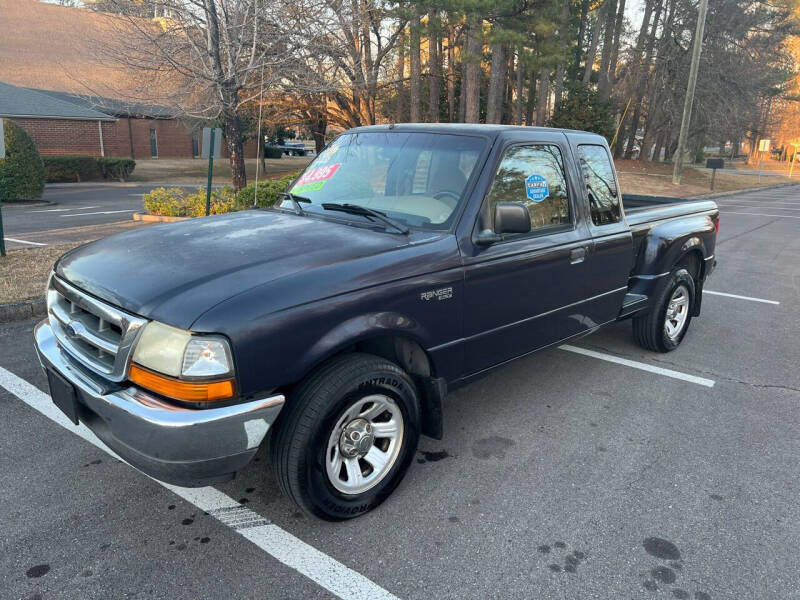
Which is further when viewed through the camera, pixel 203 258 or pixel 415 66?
pixel 415 66

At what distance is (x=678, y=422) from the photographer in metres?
4.17

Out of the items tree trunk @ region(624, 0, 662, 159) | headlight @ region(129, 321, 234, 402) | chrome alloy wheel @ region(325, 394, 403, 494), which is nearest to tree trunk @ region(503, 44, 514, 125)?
tree trunk @ region(624, 0, 662, 159)

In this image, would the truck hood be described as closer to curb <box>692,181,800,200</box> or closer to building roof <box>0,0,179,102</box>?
curb <box>692,181,800,200</box>

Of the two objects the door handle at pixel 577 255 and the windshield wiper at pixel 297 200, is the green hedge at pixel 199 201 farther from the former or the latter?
the door handle at pixel 577 255

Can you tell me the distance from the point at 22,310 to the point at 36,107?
27.4m

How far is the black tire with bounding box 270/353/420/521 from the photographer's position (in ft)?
8.64

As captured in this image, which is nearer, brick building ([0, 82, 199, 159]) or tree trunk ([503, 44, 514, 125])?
brick building ([0, 82, 199, 159])

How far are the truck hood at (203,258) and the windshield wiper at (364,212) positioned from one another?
0.11 metres

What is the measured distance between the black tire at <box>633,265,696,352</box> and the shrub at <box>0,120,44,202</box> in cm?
1811

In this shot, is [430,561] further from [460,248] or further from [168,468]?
[460,248]

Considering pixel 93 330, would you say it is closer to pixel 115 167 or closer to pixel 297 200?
pixel 297 200

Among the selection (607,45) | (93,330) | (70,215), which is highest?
(607,45)

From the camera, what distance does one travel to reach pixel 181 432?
7.75 feet

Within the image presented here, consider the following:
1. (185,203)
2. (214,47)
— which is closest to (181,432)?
(214,47)
